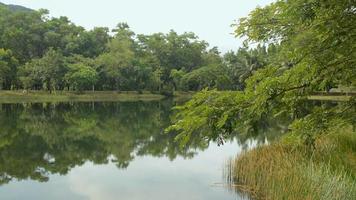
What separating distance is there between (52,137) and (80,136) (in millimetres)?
1985

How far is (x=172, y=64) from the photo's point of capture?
4186 inches

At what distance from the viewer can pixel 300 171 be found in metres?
11.3

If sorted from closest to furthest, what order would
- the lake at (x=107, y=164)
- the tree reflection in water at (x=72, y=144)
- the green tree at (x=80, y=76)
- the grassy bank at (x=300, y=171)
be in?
the grassy bank at (x=300, y=171)
the lake at (x=107, y=164)
the tree reflection in water at (x=72, y=144)
the green tree at (x=80, y=76)

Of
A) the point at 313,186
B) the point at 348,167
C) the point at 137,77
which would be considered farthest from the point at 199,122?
the point at 137,77

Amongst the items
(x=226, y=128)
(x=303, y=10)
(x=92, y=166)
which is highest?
(x=303, y=10)

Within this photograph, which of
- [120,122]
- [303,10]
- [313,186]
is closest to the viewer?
[303,10]

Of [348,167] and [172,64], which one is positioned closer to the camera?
[348,167]

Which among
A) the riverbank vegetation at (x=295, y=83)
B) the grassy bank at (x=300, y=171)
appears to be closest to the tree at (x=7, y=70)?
the grassy bank at (x=300, y=171)

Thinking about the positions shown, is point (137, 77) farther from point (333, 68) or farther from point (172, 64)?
point (333, 68)

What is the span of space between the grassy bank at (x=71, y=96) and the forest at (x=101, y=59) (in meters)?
1.51

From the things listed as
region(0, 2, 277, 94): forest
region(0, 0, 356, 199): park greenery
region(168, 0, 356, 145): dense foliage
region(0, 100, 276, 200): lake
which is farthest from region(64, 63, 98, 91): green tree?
region(168, 0, 356, 145): dense foliage

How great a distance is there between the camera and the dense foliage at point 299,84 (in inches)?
257

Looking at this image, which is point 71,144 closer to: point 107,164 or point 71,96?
point 107,164

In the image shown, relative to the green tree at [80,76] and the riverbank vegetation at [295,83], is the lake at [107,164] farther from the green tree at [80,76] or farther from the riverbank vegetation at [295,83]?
the green tree at [80,76]
